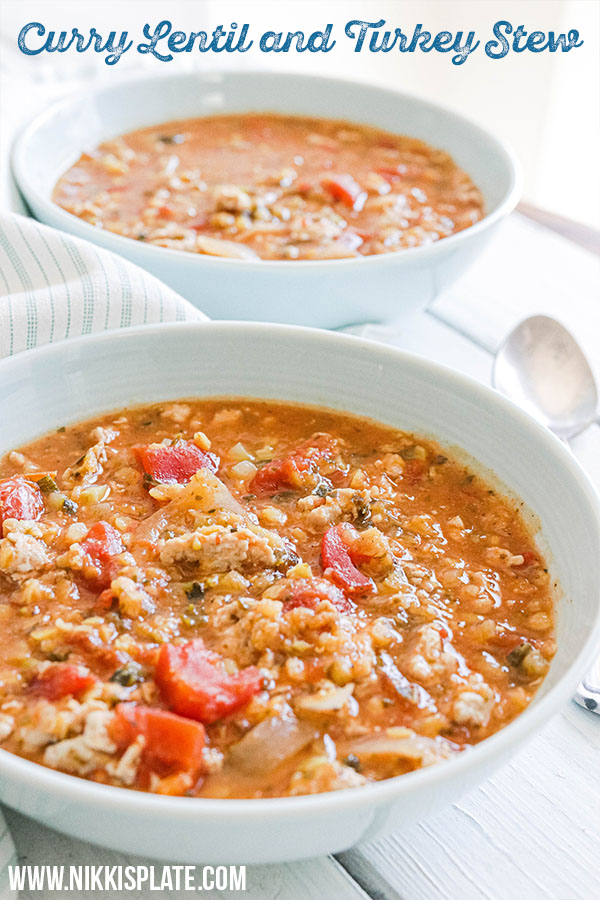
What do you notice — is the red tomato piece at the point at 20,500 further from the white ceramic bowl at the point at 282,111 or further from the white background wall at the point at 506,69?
the white background wall at the point at 506,69

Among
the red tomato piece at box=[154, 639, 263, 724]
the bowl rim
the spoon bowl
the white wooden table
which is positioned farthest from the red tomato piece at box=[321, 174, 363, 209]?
the red tomato piece at box=[154, 639, 263, 724]

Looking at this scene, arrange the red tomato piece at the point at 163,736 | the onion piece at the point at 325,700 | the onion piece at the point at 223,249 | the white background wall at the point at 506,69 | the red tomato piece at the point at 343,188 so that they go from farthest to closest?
the white background wall at the point at 506,69, the red tomato piece at the point at 343,188, the onion piece at the point at 223,249, the onion piece at the point at 325,700, the red tomato piece at the point at 163,736

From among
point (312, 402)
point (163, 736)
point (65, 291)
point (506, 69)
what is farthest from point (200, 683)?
point (506, 69)

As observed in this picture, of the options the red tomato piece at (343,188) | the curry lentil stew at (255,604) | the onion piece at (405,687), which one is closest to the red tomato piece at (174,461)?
the curry lentil stew at (255,604)

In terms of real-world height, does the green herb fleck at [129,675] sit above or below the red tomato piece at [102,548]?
above

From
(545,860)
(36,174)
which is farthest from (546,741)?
(36,174)

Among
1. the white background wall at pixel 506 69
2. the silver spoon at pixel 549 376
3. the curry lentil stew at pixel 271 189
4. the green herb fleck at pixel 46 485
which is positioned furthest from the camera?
the white background wall at pixel 506 69
